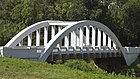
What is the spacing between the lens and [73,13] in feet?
181

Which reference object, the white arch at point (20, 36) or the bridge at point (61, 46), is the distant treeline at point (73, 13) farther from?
the white arch at point (20, 36)

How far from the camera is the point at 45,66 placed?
21.3 metres

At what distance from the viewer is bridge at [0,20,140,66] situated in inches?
1344

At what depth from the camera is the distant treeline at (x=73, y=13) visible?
53.5m

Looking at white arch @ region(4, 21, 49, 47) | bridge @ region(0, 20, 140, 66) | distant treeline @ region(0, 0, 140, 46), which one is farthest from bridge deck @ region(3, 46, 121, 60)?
distant treeline @ region(0, 0, 140, 46)

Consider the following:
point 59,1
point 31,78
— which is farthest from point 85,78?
point 59,1

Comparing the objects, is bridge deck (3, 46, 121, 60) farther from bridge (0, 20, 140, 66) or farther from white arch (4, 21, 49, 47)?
white arch (4, 21, 49, 47)

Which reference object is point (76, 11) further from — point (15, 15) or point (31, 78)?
point (31, 78)

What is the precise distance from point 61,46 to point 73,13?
531 inches

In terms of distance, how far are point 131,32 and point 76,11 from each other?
9964 mm

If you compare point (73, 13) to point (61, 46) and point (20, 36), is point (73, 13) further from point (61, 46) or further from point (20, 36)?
point (20, 36)

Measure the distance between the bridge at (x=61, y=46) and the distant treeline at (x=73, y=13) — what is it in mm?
3394

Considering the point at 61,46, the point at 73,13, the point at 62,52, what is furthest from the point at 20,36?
the point at 73,13

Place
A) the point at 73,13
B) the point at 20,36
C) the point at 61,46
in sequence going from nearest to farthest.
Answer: the point at 20,36, the point at 61,46, the point at 73,13
